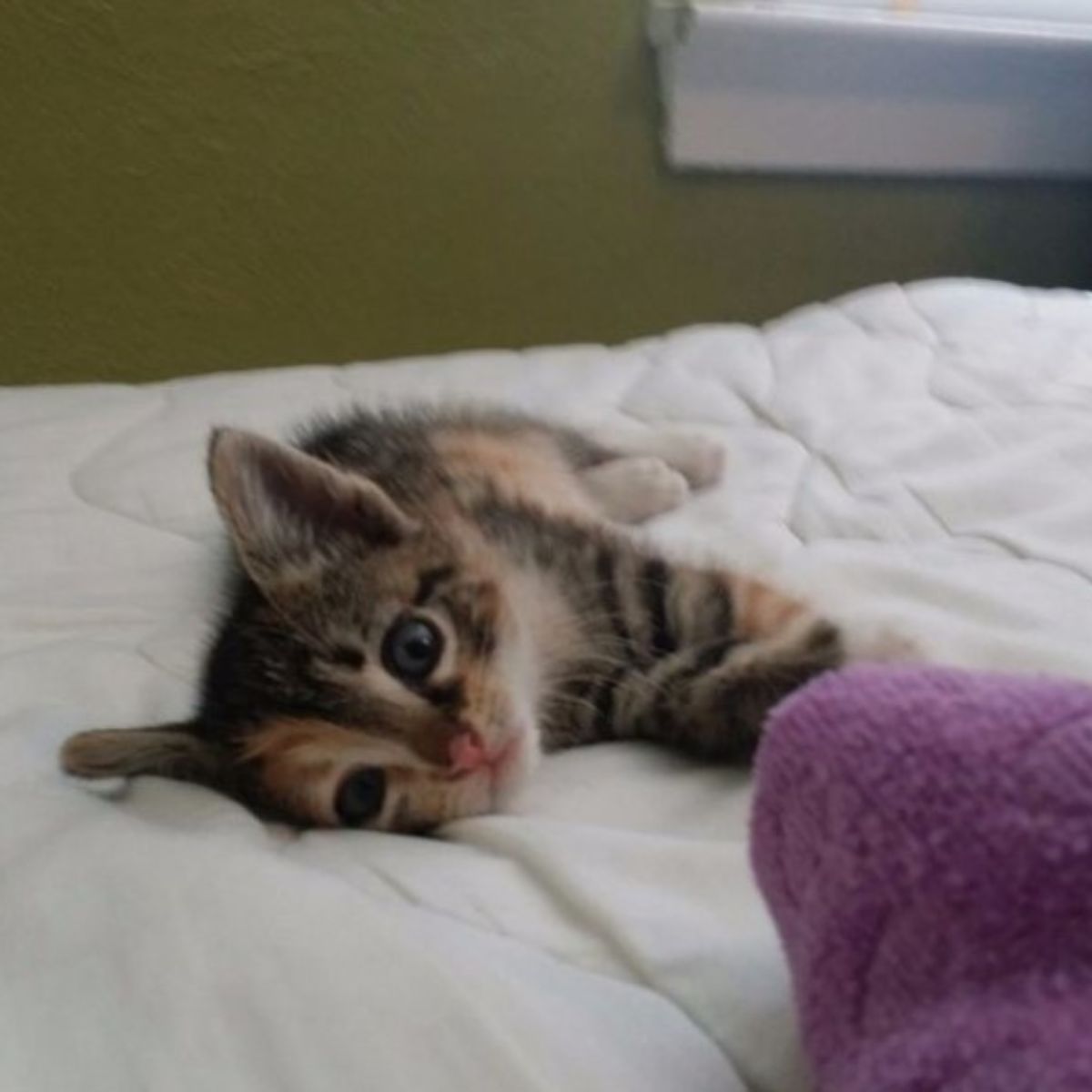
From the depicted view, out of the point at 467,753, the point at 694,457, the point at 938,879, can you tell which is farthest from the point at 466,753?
the point at 694,457

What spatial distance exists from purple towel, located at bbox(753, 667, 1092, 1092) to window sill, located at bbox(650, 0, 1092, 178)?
1.49 meters

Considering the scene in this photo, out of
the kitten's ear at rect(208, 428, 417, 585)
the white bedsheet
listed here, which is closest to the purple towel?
the white bedsheet

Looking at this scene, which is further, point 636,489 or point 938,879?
point 636,489

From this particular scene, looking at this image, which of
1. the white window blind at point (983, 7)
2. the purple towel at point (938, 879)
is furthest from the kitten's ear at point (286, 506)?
the white window blind at point (983, 7)

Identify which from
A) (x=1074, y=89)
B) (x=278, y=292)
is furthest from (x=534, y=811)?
(x=1074, y=89)

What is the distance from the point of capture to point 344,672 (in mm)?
723

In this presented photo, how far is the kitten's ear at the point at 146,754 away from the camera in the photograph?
639 mm

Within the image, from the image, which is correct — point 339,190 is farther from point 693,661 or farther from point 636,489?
point 693,661

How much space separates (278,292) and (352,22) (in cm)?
34

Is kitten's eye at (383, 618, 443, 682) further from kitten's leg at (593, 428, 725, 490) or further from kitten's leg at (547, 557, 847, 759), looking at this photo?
kitten's leg at (593, 428, 725, 490)

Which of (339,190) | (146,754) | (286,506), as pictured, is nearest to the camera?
(146,754)

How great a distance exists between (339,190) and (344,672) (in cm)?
112

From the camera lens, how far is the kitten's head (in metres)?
0.67

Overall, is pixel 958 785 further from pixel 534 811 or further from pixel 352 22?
pixel 352 22
